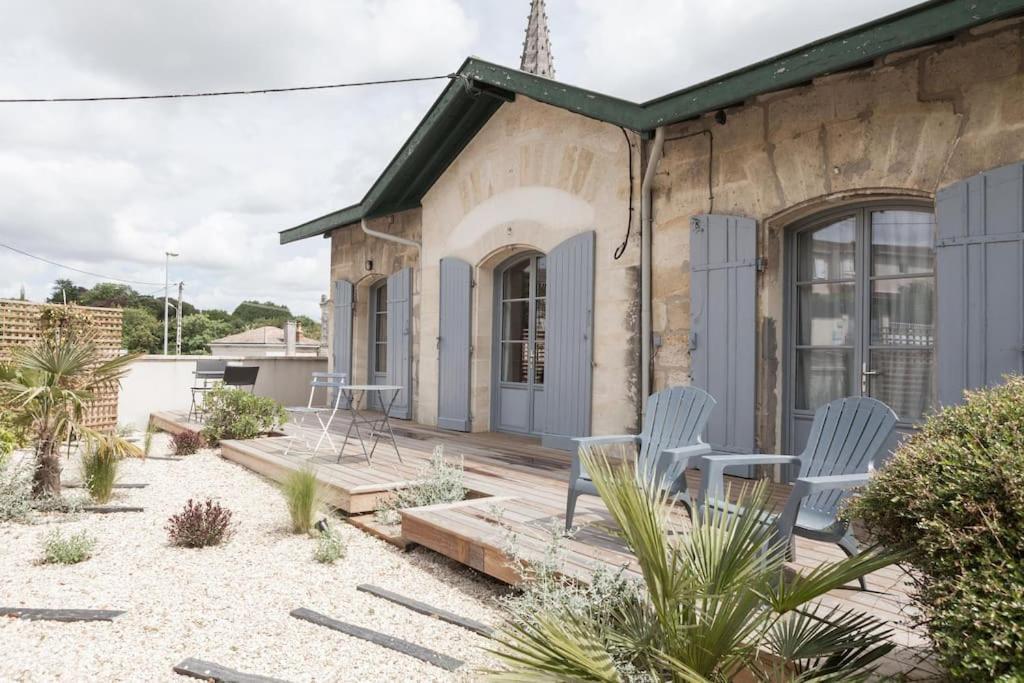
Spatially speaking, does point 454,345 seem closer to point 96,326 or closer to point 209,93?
point 96,326

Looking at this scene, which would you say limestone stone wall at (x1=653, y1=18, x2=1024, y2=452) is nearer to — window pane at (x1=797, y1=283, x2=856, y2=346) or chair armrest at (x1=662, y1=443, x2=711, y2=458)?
window pane at (x1=797, y1=283, x2=856, y2=346)

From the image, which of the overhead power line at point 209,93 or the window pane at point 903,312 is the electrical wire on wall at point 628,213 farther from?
the overhead power line at point 209,93

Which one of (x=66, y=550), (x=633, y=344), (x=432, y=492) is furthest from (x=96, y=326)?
(x=633, y=344)

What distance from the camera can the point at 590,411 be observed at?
6.12 m

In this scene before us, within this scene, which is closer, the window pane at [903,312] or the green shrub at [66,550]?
the green shrub at [66,550]

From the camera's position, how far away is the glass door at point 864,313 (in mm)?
4312

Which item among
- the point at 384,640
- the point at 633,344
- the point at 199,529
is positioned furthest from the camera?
the point at 633,344

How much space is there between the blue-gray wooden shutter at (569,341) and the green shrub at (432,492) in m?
1.77

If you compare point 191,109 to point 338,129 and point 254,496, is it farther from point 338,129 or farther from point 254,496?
point 254,496

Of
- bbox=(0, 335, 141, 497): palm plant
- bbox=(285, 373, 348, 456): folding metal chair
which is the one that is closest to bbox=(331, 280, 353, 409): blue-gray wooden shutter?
bbox=(285, 373, 348, 456): folding metal chair

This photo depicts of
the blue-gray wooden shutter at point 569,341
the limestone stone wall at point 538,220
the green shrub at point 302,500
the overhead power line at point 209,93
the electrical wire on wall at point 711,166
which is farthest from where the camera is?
the overhead power line at point 209,93

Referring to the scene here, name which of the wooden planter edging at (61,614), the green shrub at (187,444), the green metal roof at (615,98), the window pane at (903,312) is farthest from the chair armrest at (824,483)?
the green shrub at (187,444)

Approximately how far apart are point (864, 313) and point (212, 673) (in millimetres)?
4246

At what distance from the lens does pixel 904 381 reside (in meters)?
4.36
